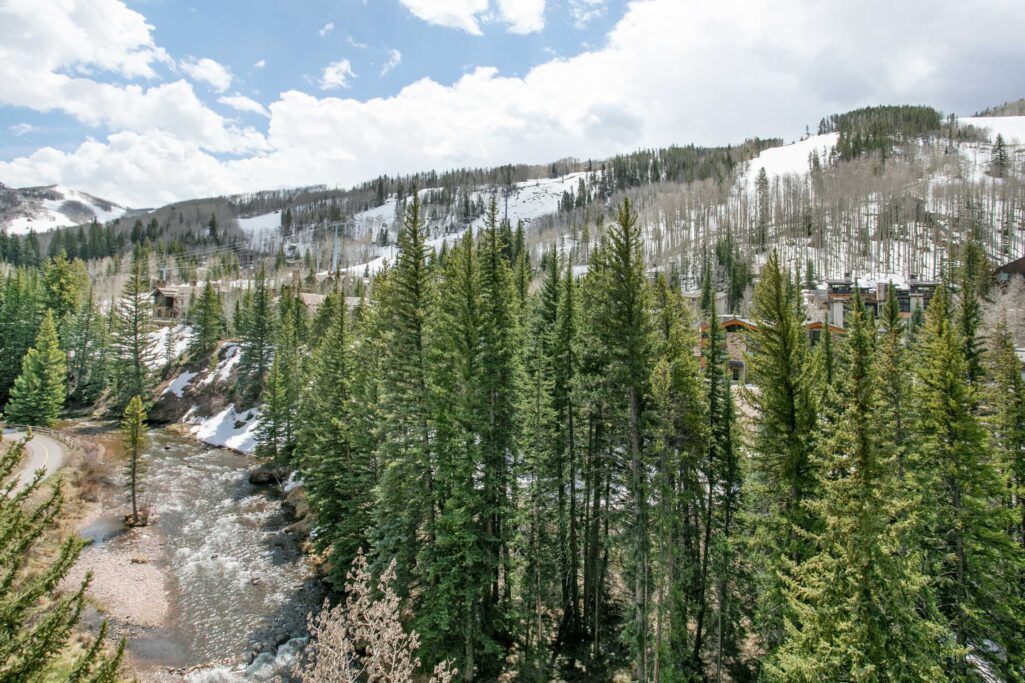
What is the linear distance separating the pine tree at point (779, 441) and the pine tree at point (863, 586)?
8.82ft

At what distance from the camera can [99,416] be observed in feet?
190

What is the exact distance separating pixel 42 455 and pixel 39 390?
59.4ft

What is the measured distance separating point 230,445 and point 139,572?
26.8 m

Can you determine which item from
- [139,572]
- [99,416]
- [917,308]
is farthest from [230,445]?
[917,308]

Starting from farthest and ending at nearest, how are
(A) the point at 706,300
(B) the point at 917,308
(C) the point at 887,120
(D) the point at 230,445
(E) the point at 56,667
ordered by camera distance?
1. (C) the point at 887,120
2. (A) the point at 706,300
3. (B) the point at 917,308
4. (D) the point at 230,445
5. (E) the point at 56,667

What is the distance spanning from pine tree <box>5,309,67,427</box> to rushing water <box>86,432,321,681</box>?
44.6ft

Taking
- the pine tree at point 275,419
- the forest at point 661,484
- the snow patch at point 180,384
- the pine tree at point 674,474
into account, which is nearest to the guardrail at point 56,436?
the pine tree at point 275,419

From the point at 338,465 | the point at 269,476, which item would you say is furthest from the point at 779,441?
the point at 269,476

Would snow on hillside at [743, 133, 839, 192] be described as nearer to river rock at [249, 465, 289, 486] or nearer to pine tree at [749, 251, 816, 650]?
river rock at [249, 465, 289, 486]

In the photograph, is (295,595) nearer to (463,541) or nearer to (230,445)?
(463,541)

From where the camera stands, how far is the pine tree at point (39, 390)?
4672 cm

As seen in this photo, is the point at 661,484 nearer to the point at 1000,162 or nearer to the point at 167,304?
the point at 167,304

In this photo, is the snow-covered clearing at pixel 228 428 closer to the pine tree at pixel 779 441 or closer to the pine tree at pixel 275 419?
the pine tree at pixel 275 419

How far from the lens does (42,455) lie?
1346 inches
